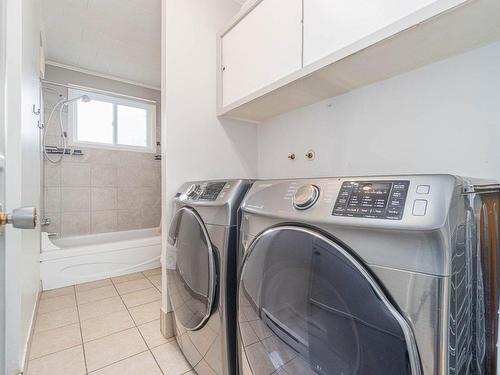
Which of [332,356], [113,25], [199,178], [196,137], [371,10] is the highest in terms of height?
[113,25]

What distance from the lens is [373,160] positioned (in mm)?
1138

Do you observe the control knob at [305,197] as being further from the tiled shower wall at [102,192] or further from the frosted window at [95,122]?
the frosted window at [95,122]

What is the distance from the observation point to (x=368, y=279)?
1.58 feet

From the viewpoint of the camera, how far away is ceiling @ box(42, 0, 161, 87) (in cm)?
190

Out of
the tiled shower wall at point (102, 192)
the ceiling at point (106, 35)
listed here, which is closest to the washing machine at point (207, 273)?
the ceiling at point (106, 35)

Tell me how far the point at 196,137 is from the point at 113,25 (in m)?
1.54

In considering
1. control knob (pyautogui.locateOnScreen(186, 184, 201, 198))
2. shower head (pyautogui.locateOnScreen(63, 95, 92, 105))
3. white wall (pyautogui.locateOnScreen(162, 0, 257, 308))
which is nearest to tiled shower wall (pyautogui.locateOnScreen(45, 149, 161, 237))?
shower head (pyautogui.locateOnScreen(63, 95, 92, 105))

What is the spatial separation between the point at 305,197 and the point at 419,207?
26 centimetres

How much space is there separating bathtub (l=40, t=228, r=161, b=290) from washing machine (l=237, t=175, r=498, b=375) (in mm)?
2135

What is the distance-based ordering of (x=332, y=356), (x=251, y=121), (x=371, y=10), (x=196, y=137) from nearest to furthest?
(x=332, y=356) < (x=371, y=10) < (x=196, y=137) < (x=251, y=121)

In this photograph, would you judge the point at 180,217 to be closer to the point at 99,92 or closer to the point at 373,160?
the point at 373,160

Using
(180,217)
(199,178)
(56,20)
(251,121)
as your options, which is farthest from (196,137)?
(56,20)

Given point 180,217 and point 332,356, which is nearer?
point 332,356

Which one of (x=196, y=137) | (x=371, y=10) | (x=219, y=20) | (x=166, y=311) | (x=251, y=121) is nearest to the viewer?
(x=371, y=10)
